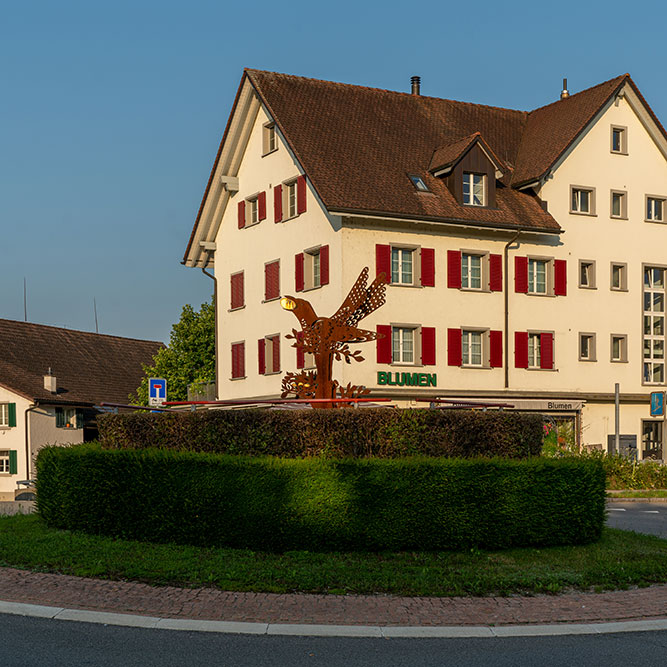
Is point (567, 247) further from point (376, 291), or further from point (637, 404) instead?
point (376, 291)

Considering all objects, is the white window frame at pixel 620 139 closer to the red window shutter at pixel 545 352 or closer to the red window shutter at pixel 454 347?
the red window shutter at pixel 545 352

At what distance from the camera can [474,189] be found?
40.9 m

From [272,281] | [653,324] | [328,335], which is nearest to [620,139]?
[653,324]

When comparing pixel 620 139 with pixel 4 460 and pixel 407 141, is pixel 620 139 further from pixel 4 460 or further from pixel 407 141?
pixel 4 460

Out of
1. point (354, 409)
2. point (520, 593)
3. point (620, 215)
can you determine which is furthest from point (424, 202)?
point (520, 593)

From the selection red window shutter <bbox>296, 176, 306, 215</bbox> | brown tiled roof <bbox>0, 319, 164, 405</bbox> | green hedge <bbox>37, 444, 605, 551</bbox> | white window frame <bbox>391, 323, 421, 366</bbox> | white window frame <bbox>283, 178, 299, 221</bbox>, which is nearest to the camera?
green hedge <bbox>37, 444, 605, 551</bbox>

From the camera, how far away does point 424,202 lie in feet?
128

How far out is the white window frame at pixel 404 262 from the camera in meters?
38.7

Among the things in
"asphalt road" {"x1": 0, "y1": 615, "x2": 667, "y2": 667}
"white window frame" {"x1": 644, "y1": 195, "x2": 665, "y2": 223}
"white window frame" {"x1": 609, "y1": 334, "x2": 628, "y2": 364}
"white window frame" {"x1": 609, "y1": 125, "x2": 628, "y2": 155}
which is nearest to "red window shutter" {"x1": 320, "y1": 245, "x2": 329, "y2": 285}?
"white window frame" {"x1": 609, "y1": 334, "x2": 628, "y2": 364}

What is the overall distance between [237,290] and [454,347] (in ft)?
33.7

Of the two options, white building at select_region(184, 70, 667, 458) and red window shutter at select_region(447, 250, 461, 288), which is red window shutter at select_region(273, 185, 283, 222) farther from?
red window shutter at select_region(447, 250, 461, 288)

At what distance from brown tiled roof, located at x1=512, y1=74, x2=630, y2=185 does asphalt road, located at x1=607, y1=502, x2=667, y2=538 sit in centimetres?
1908

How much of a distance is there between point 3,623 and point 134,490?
3.70m

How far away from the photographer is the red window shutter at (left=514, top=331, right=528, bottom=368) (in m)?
40.5
